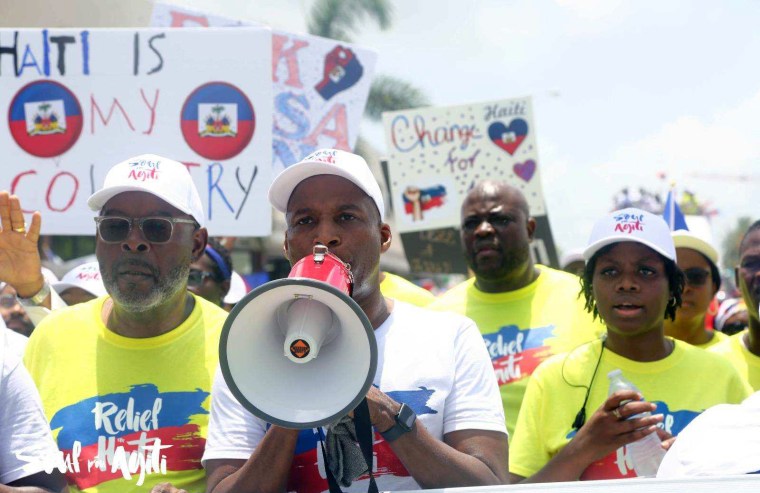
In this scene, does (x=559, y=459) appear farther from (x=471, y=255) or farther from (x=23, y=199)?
(x=23, y=199)

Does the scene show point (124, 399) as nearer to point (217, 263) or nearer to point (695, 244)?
point (217, 263)

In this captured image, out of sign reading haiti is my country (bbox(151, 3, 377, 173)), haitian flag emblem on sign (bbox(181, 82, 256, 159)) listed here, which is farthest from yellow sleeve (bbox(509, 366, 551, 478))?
sign reading haiti is my country (bbox(151, 3, 377, 173))

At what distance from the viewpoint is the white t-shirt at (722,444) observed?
158 cm

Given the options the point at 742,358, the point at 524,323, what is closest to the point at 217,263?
the point at 524,323

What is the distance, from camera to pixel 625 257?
3.46 metres

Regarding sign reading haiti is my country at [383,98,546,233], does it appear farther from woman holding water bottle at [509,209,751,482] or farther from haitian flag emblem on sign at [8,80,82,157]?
woman holding water bottle at [509,209,751,482]

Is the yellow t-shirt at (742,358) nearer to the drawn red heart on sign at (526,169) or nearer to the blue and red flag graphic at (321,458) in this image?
the blue and red flag graphic at (321,458)

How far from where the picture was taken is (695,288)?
4.65m

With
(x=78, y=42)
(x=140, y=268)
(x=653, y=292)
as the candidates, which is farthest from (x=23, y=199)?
(x=653, y=292)

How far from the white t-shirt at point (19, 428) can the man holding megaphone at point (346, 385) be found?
40 cm

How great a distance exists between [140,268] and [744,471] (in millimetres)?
2149

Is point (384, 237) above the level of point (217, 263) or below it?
above

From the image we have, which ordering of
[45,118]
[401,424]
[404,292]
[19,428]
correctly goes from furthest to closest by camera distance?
[45,118], [404,292], [19,428], [401,424]

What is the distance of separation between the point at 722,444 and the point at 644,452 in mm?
1353
